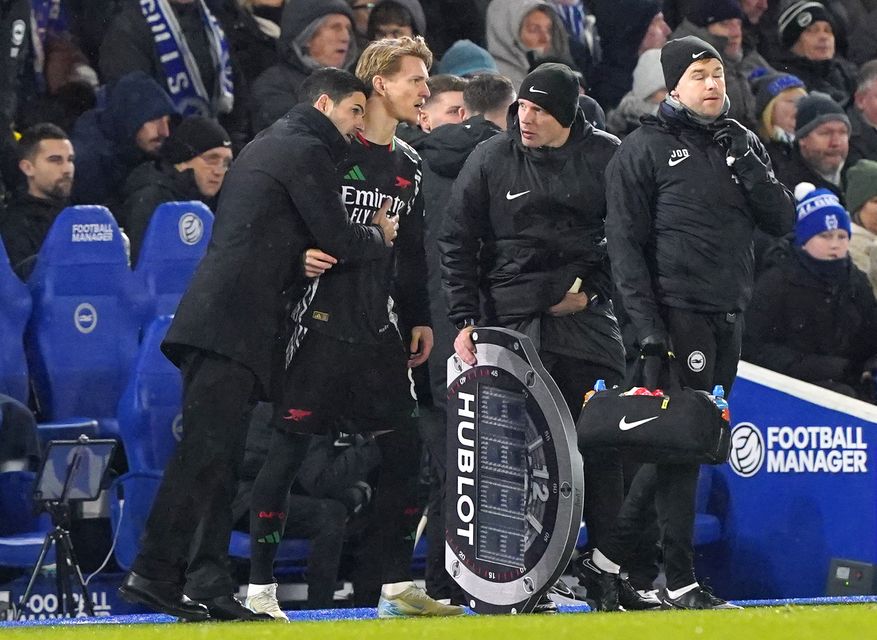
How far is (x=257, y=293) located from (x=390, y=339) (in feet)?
2.17

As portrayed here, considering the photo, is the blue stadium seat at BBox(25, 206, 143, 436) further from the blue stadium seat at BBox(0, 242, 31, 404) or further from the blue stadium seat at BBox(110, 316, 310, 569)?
the blue stadium seat at BBox(110, 316, 310, 569)

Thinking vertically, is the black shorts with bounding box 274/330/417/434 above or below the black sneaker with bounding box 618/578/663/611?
above

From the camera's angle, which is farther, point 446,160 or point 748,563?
point 748,563

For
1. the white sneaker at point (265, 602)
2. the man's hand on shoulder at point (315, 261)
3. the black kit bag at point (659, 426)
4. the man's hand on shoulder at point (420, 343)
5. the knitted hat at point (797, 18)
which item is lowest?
the white sneaker at point (265, 602)

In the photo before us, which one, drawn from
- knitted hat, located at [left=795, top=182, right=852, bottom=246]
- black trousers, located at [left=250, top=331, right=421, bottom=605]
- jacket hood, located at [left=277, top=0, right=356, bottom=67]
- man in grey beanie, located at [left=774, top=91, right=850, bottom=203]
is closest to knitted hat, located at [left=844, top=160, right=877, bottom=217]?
man in grey beanie, located at [left=774, top=91, right=850, bottom=203]

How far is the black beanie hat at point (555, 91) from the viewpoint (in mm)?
6441

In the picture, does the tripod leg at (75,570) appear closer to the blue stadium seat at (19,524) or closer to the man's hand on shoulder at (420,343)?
the blue stadium seat at (19,524)

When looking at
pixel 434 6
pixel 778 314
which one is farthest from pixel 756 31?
pixel 778 314

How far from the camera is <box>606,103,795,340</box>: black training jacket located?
6340 millimetres

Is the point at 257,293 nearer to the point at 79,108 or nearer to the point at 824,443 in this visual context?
the point at 824,443

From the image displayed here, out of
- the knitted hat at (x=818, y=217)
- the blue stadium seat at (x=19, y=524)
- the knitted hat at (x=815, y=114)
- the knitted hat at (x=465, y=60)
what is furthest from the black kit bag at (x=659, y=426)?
the knitted hat at (x=815, y=114)

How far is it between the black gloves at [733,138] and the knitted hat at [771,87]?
17.2 ft

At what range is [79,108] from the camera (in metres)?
9.73

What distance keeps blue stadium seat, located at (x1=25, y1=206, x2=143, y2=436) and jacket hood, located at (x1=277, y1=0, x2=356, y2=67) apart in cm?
201
